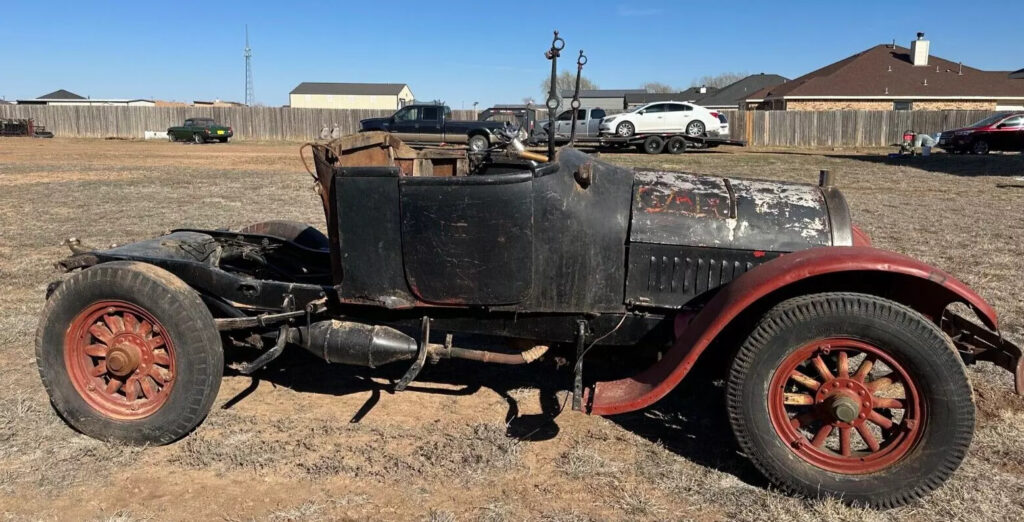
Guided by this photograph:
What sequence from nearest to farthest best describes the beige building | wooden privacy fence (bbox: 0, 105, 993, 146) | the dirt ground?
the dirt ground, wooden privacy fence (bbox: 0, 105, 993, 146), the beige building

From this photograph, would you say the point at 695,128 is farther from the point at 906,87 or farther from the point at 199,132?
the point at 199,132

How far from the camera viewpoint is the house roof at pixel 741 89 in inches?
2128

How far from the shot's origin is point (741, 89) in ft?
181

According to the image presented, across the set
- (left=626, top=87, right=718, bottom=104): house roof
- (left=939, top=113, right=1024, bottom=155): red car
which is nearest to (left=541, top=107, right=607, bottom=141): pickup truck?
(left=939, top=113, right=1024, bottom=155): red car

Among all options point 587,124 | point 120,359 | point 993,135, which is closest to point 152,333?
Result: point 120,359

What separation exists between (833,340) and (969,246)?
6530 millimetres

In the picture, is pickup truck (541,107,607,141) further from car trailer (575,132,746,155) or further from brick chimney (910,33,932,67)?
brick chimney (910,33,932,67)

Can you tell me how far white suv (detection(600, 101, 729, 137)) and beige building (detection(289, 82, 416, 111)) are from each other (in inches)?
2229

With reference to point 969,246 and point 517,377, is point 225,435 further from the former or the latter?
point 969,246

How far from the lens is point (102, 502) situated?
2.89 meters

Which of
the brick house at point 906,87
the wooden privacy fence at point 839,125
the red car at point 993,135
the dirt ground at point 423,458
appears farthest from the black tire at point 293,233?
the brick house at point 906,87

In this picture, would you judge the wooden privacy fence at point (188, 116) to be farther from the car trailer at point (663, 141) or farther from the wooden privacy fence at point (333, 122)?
the car trailer at point (663, 141)

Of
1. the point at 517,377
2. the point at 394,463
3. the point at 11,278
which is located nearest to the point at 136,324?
the point at 394,463

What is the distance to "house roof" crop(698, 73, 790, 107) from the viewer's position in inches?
2128
